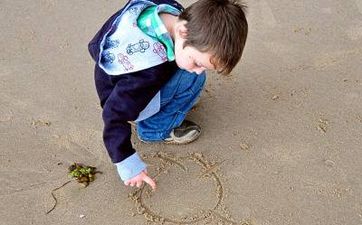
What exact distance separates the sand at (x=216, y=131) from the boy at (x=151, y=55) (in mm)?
215

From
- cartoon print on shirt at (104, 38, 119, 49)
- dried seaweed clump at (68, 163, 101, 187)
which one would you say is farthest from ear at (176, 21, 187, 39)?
dried seaweed clump at (68, 163, 101, 187)

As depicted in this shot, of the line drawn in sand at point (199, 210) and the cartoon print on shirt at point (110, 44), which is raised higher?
the cartoon print on shirt at point (110, 44)

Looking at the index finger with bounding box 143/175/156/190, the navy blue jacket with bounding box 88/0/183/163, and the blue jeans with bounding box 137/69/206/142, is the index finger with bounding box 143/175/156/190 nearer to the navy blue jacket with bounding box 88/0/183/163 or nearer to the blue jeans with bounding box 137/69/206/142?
the navy blue jacket with bounding box 88/0/183/163

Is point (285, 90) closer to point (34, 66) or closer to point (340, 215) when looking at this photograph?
point (340, 215)

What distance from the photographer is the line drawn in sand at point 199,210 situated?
1937 millimetres

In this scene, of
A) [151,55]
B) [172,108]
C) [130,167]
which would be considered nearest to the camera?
[151,55]

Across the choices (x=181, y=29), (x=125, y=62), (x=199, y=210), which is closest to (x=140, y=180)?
(x=199, y=210)

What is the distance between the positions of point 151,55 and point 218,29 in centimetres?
27

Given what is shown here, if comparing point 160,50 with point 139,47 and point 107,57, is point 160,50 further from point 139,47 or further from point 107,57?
point 107,57

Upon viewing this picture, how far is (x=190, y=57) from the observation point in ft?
5.52

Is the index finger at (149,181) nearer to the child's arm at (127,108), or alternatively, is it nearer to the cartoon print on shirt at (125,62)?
the child's arm at (127,108)

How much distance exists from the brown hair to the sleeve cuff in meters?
0.48

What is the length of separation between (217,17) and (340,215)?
910 millimetres

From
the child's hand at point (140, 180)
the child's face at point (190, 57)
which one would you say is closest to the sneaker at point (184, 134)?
the child's hand at point (140, 180)
